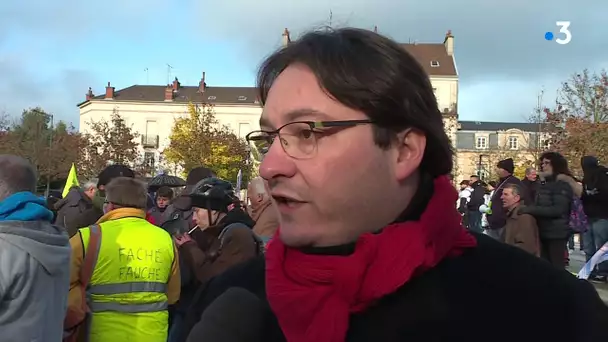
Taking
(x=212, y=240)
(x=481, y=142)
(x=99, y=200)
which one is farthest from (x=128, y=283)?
(x=481, y=142)

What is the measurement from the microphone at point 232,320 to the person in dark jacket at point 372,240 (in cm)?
1

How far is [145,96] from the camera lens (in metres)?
78.6

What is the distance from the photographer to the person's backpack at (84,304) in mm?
4305

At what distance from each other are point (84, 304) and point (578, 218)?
26.6 ft

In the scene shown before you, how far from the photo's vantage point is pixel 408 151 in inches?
62.5

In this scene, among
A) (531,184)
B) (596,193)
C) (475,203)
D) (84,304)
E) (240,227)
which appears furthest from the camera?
(475,203)

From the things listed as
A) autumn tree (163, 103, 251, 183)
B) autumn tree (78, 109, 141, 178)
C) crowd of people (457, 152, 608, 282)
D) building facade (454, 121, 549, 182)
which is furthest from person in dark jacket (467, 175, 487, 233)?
autumn tree (78, 109, 141, 178)

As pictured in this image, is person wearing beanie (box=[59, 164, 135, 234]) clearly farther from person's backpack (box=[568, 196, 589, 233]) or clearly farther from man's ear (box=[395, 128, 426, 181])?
person's backpack (box=[568, 196, 589, 233])

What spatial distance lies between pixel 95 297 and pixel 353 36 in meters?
3.52

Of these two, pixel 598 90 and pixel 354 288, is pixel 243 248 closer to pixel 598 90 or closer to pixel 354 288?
pixel 354 288

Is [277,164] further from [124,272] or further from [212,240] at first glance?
[212,240]

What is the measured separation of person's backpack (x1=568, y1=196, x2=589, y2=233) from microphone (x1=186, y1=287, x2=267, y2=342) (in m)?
9.15

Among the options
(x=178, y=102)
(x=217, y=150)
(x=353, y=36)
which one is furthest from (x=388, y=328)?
(x=178, y=102)

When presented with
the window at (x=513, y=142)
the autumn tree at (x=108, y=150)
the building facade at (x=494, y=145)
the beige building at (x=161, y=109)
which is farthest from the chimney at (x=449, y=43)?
the autumn tree at (x=108, y=150)
